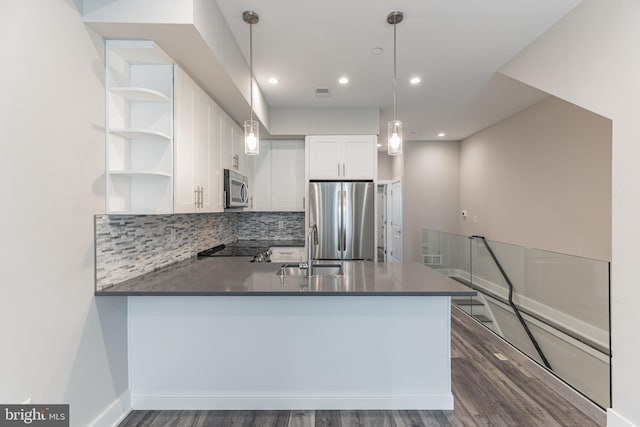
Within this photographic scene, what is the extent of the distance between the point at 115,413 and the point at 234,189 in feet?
6.83

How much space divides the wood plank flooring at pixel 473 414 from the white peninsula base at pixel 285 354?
2.5 inches

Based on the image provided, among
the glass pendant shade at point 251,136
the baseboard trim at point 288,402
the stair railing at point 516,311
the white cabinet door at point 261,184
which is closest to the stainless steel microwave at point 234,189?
the white cabinet door at point 261,184

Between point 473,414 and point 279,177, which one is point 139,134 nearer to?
point 279,177

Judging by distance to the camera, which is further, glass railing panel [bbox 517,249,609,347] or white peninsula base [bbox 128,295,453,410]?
glass railing panel [bbox 517,249,609,347]

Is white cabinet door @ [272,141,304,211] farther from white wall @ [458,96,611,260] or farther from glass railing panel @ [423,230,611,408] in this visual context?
white wall @ [458,96,611,260]

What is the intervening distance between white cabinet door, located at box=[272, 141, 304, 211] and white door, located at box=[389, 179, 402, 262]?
8.18 feet

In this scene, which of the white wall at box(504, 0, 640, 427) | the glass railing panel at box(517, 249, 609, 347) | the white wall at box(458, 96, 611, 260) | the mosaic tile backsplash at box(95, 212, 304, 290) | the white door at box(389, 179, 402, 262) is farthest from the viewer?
the white door at box(389, 179, 402, 262)

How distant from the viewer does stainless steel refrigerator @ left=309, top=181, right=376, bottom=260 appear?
13.0 feet

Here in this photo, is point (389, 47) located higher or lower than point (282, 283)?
higher

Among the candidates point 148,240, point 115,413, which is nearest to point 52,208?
point 148,240

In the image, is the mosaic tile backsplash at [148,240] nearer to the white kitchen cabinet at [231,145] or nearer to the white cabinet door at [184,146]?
the white cabinet door at [184,146]

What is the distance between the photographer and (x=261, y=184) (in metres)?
4.27

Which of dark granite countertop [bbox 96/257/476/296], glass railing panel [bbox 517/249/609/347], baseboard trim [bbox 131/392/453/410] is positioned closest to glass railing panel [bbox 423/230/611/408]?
glass railing panel [bbox 517/249/609/347]

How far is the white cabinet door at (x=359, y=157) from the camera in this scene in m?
4.07
